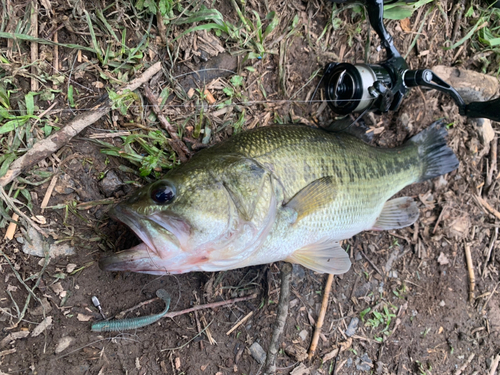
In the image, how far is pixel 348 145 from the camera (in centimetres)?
237

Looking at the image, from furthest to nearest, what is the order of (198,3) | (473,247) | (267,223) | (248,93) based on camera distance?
(473,247), (248,93), (198,3), (267,223)

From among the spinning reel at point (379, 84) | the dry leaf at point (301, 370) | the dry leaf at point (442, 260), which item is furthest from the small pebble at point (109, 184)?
the dry leaf at point (442, 260)

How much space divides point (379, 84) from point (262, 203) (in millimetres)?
1370

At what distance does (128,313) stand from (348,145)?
2030mm

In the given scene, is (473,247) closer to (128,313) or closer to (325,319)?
(325,319)

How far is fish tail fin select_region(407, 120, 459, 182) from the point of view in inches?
112

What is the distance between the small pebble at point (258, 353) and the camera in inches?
99.2

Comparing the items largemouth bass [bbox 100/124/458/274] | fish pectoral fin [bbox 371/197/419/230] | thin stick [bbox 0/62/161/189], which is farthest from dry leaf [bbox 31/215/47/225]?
fish pectoral fin [bbox 371/197/419/230]

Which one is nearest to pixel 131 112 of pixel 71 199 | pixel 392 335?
pixel 71 199

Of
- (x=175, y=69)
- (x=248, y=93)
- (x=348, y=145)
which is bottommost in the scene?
(x=348, y=145)

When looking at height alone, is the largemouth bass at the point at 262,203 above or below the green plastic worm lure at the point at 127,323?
above

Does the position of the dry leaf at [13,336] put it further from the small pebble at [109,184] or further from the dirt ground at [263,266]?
the small pebble at [109,184]

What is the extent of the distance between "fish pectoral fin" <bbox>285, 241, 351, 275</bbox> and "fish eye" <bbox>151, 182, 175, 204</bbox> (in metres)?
0.96

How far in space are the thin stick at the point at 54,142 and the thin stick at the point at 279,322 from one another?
173 centimetres
